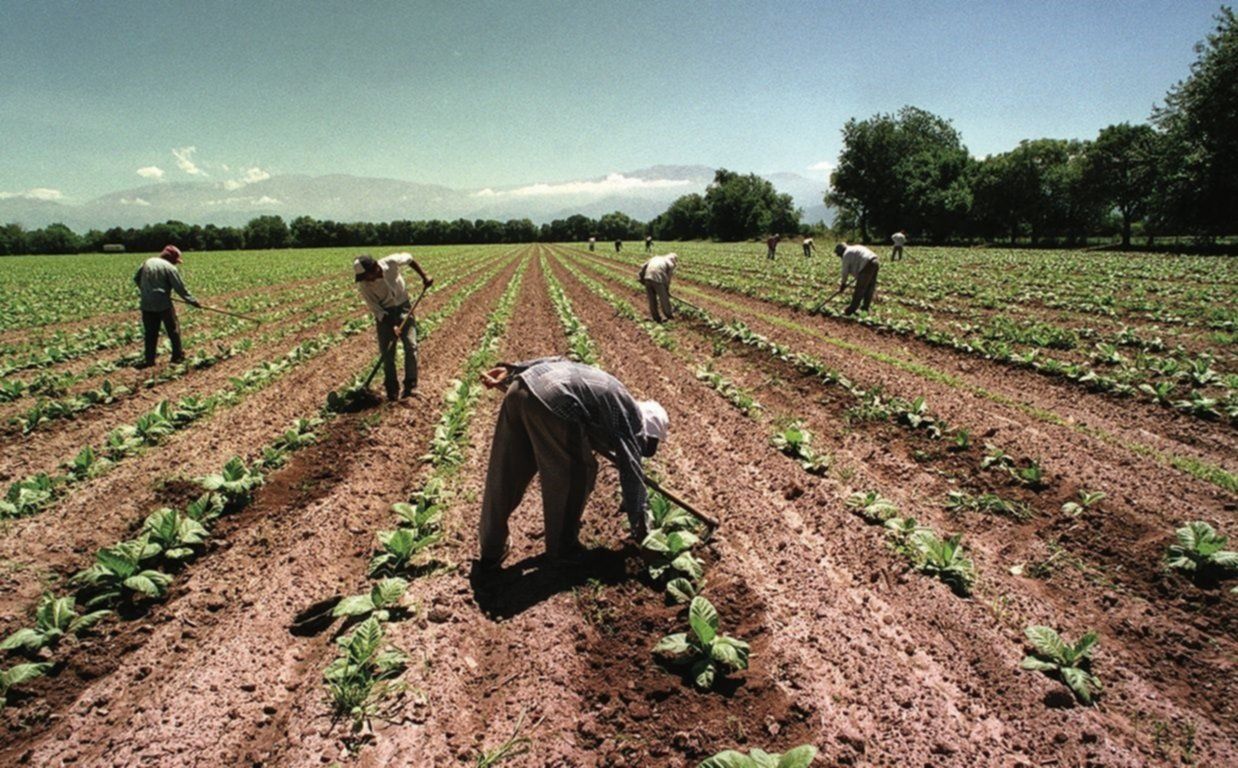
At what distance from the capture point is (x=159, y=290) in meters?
10.7

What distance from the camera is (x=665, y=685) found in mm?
3635

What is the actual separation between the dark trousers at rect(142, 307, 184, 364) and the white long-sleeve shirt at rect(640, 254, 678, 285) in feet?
33.9

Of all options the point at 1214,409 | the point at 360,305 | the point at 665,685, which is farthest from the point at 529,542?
the point at 360,305

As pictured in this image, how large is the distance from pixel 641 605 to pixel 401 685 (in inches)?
69.9

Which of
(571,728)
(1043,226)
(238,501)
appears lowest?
(571,728)

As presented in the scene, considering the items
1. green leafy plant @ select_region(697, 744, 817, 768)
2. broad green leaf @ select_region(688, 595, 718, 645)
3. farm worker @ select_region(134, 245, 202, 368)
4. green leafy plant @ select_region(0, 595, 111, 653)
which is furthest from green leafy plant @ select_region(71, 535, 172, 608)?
farm worker @ select_region(134, 245, 202, 368)

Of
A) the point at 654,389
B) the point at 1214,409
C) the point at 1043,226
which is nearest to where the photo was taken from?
the point at 1214,409

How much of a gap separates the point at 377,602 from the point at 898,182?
76154 millimetres

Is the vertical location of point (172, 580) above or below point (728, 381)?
below

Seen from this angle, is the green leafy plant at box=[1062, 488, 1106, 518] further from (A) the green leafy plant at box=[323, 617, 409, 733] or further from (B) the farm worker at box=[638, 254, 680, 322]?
(B) the farm worker at box=[638, 254, 680, 322]

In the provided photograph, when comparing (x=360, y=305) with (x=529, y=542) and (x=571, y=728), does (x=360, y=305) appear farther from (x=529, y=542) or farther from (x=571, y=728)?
(x=571, y=728)

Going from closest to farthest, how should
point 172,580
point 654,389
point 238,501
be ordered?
point 172,580
point 238,501
point 654,389

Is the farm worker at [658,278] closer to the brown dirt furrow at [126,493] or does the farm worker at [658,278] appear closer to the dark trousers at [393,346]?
the dark trousers at [393,346]

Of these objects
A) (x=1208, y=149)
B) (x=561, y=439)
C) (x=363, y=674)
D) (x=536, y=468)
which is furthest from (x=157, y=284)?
(x=1208, y=149)
